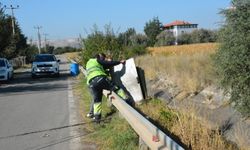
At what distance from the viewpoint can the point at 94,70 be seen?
12594 millimetres

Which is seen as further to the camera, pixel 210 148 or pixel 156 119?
pixel 156 119

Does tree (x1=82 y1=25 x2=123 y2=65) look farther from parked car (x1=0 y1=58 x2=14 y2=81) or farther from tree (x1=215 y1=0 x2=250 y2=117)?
tree (x1=215 y1=0 x2=250 y2=117)

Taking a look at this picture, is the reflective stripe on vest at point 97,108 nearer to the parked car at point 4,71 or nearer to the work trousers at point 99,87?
the work trousers at point 99,87

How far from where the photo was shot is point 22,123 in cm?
1277

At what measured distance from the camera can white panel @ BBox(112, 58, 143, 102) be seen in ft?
45.6

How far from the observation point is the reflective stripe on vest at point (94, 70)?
12578mm

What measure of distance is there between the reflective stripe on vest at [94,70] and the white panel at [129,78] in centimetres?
140

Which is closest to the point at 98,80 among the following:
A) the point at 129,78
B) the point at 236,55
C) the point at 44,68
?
the point at 129,78

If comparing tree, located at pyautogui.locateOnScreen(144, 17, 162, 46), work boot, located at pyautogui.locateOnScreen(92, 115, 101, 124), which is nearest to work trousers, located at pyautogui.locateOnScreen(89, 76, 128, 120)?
work boot, located at pyautogui.locateOnScreen(92, 115, 101, 124)

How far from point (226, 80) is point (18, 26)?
76985 mm

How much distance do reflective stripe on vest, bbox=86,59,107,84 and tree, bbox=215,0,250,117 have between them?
15.1ft

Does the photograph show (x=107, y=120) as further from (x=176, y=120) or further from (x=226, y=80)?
(x=226, y=80)

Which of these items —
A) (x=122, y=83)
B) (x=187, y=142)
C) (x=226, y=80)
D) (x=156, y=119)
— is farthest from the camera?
(x=122, y=83)

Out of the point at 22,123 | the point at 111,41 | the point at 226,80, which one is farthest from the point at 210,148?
the point at 111,41
